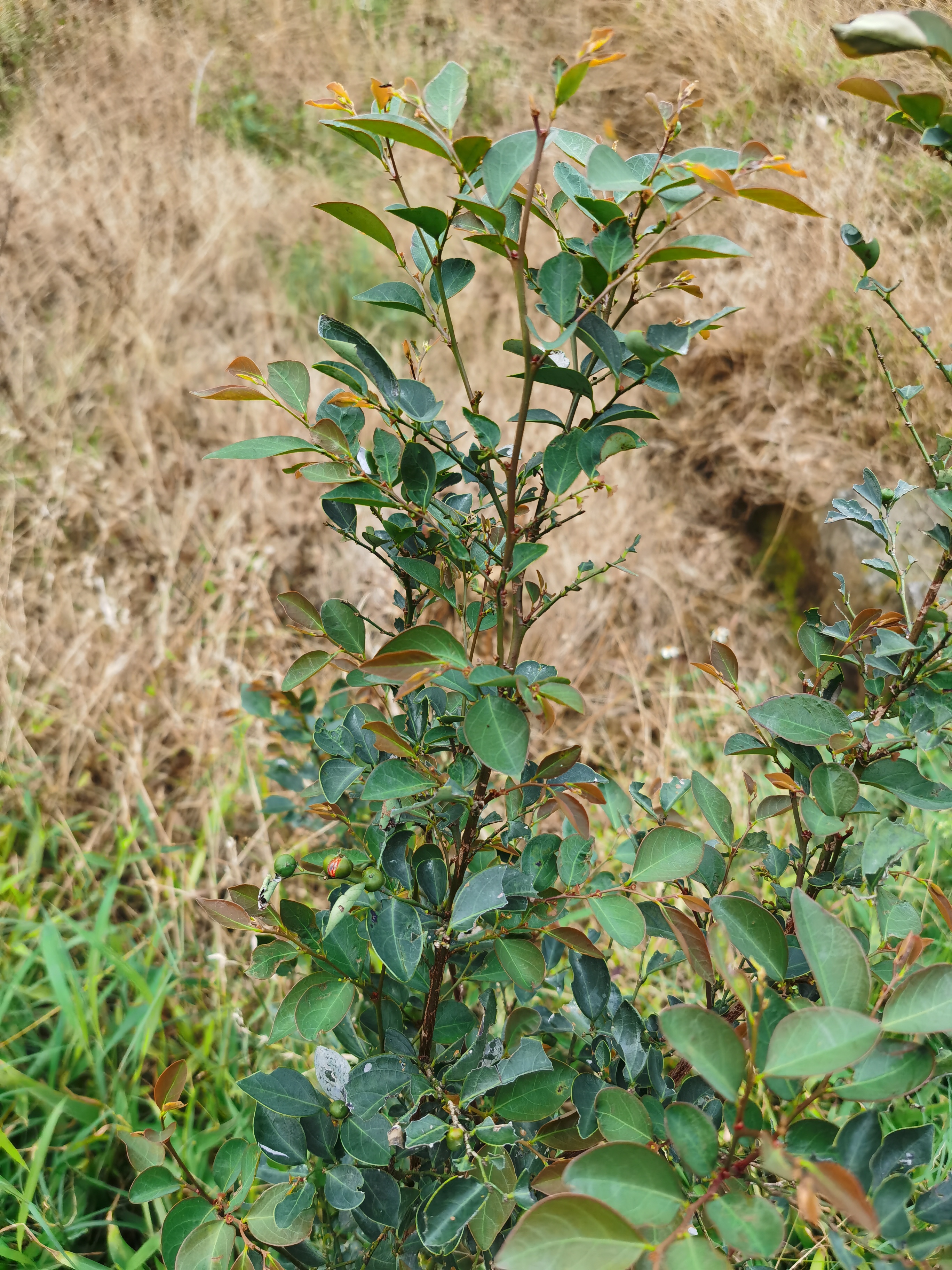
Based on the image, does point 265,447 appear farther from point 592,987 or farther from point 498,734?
point 592,987

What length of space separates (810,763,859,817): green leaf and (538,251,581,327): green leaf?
36 centimetres

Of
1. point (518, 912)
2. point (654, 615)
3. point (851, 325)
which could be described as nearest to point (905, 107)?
point (518, 912)

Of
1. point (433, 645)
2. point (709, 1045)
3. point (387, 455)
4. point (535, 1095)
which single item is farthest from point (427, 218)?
point (535, 1095)

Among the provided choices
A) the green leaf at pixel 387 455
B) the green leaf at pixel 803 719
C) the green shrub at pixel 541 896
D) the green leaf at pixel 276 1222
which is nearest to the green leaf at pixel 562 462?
the green shrub at pixel 541 896

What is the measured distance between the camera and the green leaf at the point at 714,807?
667 millimetres

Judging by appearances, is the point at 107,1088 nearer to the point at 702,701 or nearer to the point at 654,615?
the point at 702,701

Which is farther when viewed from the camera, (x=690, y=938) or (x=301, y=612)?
(x=301, y=612)

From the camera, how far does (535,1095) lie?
0.58 metres

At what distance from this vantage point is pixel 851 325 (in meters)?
2.59

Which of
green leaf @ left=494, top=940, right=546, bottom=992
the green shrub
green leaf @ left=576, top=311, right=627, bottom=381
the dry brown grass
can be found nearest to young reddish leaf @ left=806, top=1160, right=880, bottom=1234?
the green shrub

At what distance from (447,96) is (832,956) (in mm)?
534

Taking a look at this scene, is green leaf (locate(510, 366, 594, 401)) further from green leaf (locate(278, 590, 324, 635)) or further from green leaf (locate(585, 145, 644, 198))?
green leaf (locate(278, 590, 324, 635))

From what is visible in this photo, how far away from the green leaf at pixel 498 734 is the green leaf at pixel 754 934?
0.48ft

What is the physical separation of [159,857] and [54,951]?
31cm
